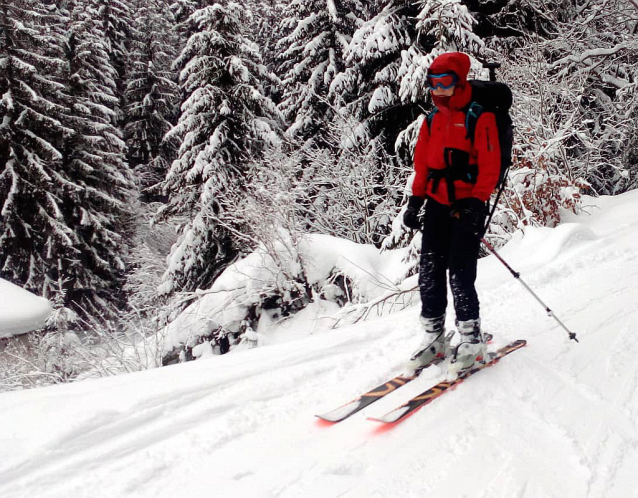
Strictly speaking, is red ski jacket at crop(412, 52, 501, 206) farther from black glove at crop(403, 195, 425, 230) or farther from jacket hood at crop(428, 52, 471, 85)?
black glove at crop(403, 195, 425, 230)

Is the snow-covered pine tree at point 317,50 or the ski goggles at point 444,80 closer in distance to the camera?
the ski goggles at point 444,80

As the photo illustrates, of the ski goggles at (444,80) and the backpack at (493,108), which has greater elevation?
the ski goggles at (444,80)

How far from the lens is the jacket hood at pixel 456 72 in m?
2.57

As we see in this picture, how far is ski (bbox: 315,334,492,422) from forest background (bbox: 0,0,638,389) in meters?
4.19

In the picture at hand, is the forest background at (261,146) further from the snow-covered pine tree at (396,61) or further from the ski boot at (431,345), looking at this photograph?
the ski boot at (431,345)

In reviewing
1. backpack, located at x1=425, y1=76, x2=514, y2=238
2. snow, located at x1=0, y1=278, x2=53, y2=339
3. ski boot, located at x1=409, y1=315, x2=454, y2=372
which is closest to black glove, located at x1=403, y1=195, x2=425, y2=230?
backpack, located at x1=425, y1=76, x2=514, y2=238

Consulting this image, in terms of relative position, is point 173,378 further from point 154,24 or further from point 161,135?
point 154,24

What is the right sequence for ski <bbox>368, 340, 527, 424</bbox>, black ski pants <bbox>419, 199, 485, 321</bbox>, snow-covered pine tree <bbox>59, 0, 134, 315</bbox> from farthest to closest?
1. snow-covered pine tree <bbox>59, 0, 134, 315</bbox>
2. black ski pants <bbox>419, 199, 485, 321</bbox>
3. ski <bbox>368, 340, 527, 424</bbox>

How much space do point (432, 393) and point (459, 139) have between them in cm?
153

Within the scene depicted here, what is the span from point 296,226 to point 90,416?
617 cm

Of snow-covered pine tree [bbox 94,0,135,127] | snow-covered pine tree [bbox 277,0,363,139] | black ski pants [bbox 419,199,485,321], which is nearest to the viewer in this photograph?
black ski pants [bbox 419,199,485,321]

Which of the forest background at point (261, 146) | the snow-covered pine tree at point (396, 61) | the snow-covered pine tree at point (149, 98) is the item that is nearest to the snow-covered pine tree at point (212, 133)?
the forest background at point (261, 146)

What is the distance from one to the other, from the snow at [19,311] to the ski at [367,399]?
469 inches

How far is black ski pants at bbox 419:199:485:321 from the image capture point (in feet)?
9.24
